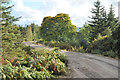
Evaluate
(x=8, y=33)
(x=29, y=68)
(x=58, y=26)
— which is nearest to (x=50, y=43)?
(x=58, y=26)

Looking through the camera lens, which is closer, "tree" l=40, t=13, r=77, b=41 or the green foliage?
the green foliage

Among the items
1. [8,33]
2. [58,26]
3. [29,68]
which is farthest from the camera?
[58,26]

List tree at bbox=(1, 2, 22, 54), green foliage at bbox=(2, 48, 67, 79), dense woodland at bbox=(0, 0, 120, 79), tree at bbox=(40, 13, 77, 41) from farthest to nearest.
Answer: tree at bbox=(40, 13, 77, 41) < tree at bbox=(1, 2, 22, 54) < dense woodland at bbox=(0, 0, 120, 79) < green foliage at bbox=(2, 48, 67, 79)

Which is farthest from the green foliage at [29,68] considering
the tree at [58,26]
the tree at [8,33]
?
the tree at [58,26]

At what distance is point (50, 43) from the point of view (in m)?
24.3

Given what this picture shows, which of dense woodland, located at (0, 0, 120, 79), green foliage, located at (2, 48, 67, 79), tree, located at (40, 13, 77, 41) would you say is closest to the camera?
green foliage, located at (2, 48, 67, 79)

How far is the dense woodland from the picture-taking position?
4.96m

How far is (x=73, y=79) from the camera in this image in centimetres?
521

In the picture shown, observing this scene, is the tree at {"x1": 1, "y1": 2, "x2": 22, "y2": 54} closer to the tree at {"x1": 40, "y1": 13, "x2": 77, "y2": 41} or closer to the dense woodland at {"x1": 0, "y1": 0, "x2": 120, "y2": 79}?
the dense woodland at {"x1": 0, "y1": 0, "x2": 120, "y2": 79}

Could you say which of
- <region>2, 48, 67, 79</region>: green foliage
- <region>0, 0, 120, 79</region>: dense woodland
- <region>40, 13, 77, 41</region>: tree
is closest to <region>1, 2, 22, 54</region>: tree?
<region>0, 0, 120, 79</region>: dense woodland

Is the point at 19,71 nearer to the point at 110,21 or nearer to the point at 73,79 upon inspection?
the point at 73,79

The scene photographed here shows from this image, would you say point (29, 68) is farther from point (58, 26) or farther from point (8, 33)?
point (58, 26)

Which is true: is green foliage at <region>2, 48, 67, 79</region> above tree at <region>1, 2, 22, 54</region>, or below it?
below

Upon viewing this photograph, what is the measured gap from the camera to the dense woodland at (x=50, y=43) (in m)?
4.96
